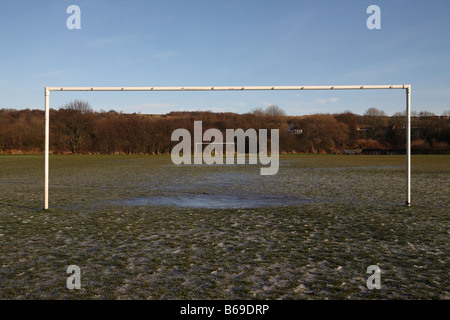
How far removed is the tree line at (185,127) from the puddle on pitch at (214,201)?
60837mm

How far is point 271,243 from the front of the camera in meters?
7.02

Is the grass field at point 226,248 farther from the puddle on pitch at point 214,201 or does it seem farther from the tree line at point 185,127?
the tree line at point 185,127

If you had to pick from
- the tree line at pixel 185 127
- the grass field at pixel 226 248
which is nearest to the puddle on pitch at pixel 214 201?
the grass field at pixel 226 248

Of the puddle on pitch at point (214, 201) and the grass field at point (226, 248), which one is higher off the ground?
the puddle on pitch at point (214, 201)

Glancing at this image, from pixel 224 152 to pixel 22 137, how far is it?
35850 mm

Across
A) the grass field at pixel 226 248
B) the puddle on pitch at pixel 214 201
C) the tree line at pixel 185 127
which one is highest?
the tree line at pixel 185 127

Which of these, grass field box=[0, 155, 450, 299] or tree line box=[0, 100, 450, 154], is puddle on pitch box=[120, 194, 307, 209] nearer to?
grass field box=[0, 155, 450, 299]

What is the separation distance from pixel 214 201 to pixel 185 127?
2955 inches

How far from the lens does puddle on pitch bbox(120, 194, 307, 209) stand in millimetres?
11805

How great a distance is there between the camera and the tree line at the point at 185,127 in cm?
7100

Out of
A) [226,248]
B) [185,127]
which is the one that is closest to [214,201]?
[226,248]

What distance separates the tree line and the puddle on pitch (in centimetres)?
6084

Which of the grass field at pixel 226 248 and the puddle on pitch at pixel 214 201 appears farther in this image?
the puddle on pitch at pixel 214 201
